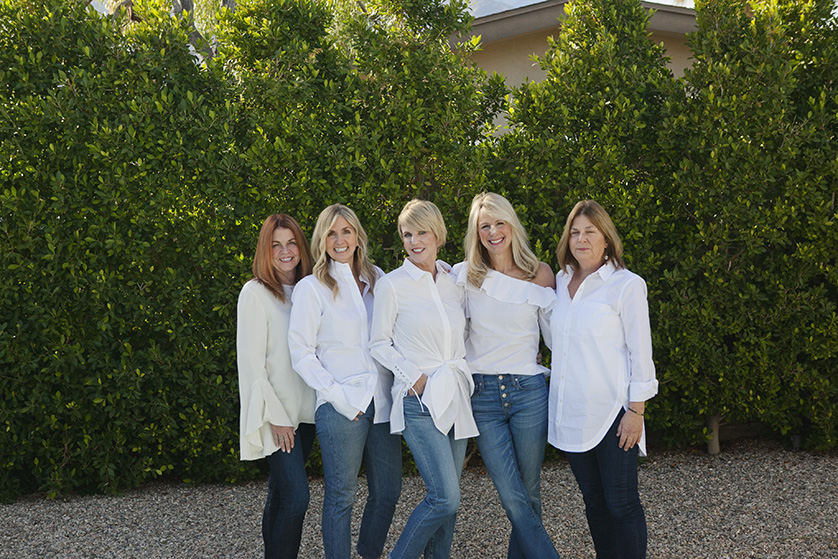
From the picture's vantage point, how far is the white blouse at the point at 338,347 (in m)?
3.20

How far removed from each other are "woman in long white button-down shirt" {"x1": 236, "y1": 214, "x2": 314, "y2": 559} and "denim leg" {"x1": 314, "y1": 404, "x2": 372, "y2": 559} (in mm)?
137

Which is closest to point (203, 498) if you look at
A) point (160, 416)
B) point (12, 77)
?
point (160, 416)

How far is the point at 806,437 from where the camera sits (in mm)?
5695

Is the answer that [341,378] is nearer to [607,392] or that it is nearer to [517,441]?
[517,441]

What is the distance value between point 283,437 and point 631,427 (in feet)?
5.11

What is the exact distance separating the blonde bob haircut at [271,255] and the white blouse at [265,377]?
46 millimetres

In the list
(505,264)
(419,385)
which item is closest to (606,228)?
(505,264)

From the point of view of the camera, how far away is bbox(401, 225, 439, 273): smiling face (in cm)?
330

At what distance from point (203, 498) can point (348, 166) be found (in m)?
2.54

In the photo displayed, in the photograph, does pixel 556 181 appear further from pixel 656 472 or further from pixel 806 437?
pixel 806 437

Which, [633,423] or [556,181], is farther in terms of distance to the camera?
[556,181]

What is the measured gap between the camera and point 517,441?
10.8 ft

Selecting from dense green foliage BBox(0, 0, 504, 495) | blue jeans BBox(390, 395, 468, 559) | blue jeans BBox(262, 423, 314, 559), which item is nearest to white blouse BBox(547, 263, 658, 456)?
blue jeans BBox(390, 395, 468, 559)

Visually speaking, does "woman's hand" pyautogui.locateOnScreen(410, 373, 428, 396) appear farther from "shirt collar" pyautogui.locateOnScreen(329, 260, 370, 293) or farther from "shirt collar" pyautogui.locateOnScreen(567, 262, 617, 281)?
"shirt collar" pyautogui.locateOnScreen(567, 262, 617, 281)
